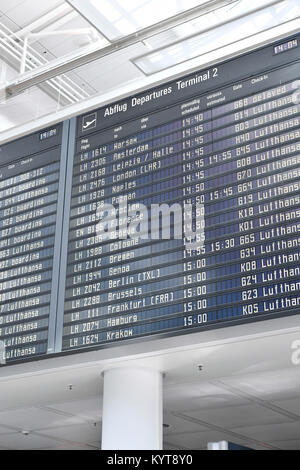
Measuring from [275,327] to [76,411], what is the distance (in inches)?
108

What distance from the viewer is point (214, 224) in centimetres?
441

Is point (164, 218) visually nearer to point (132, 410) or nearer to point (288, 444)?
point (132, 410)

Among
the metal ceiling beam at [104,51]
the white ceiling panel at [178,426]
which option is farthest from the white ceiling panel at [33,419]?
the metal ceiling beam at [104,51]

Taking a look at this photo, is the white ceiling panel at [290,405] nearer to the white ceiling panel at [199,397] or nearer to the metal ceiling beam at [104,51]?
the white ceiling panel at [199,397]

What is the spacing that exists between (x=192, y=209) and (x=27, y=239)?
5.17 ft

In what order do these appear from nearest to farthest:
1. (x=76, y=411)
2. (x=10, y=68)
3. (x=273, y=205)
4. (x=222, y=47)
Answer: (x=273, y=205)
(x=222, y=47)
(x=76, y=411)
(x=10, y=68)

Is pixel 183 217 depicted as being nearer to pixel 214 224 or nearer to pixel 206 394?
pixel 214 224

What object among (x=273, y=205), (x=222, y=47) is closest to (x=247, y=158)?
(x=273, y=205)

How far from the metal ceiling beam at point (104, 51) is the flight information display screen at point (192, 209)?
1.83 ft

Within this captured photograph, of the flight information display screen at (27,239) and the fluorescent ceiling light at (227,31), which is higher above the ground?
the fluorescent ceiling light at (227,31)

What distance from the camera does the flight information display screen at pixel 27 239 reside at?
5.00 m

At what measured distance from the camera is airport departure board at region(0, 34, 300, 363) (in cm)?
420

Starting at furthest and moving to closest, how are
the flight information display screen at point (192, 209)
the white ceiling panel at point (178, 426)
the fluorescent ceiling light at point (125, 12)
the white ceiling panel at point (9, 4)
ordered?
1. the white ceiling panel at point (9, 4)
2. the white ceiling panel at point (178, 426)
3. the fluorescent ceiling light at point (125, 12)
4. the flight information display screen at point (192, 209)

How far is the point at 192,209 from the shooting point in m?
4.55
